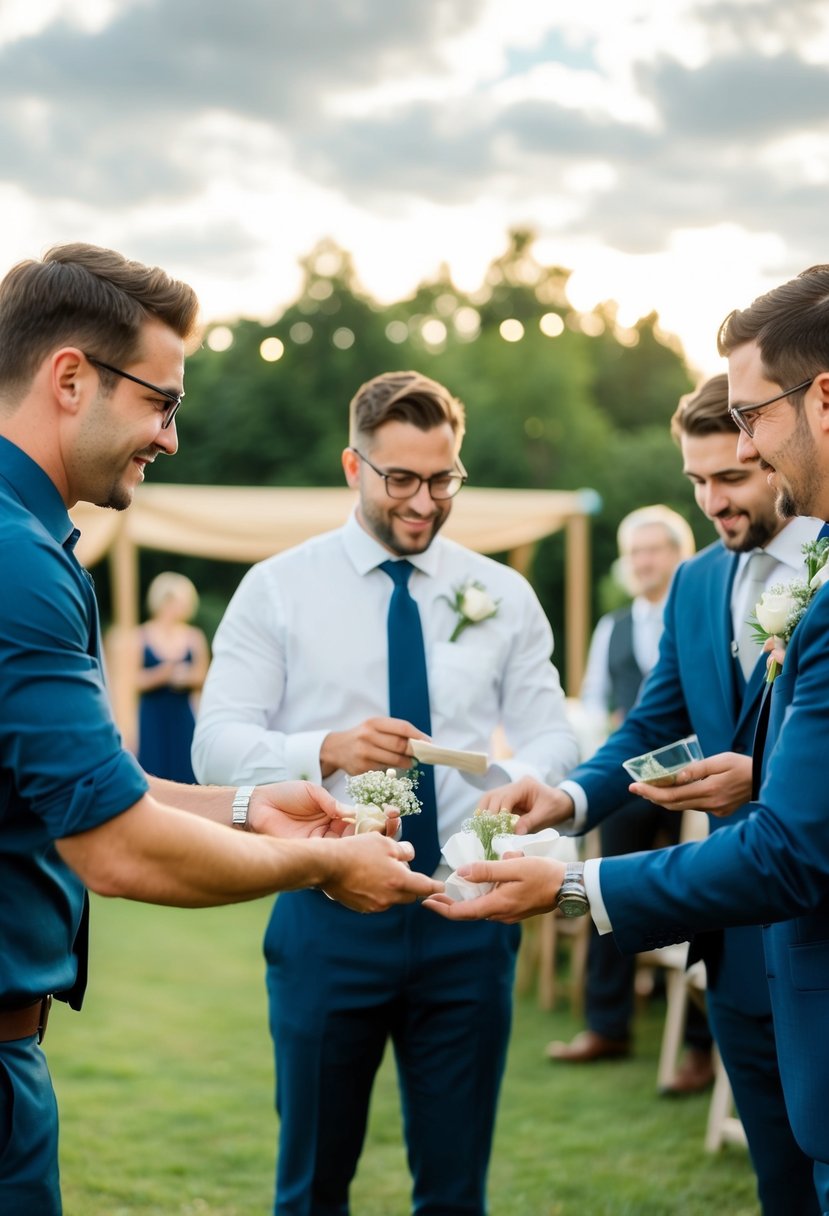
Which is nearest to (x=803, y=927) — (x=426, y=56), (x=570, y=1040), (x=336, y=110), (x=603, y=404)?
(x=570, y=1040)

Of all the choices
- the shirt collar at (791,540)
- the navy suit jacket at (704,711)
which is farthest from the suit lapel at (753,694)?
the shirt collar at (791,540)

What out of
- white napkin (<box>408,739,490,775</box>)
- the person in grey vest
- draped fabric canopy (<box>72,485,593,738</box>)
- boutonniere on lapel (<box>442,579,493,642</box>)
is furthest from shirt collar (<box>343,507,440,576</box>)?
draped fabric canopy (<box>72,485,593,738</box>)

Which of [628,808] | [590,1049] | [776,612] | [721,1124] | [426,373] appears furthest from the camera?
[426,373]

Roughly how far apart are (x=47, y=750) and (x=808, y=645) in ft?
4.74

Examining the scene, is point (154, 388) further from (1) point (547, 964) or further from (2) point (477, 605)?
(1) point (547, 964)

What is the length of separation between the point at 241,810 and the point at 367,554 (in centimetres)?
101

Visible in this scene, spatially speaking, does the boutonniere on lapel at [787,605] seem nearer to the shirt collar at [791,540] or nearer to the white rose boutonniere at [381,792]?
the shirt collar at [791,540]

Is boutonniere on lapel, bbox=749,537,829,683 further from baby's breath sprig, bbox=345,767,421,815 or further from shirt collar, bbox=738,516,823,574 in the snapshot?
baby's breath sprig, bbox=345,767,421,815

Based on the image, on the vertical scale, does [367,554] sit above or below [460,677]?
above

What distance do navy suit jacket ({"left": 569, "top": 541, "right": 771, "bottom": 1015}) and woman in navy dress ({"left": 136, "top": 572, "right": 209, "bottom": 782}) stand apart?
823 cm

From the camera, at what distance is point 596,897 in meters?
2.61

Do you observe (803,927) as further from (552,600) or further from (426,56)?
(552,600)

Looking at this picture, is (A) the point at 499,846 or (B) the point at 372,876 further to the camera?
(A) the point at 499,846

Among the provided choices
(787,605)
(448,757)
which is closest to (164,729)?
(448,757)
